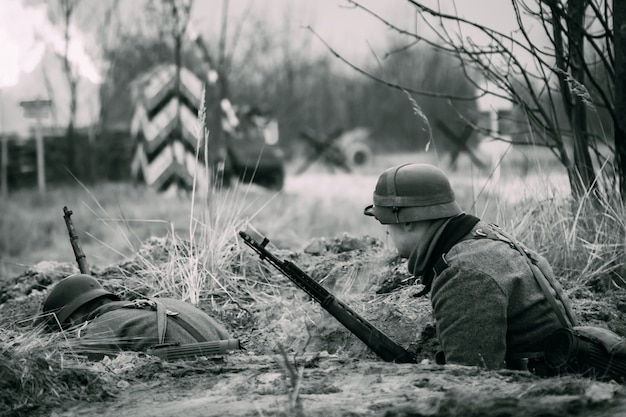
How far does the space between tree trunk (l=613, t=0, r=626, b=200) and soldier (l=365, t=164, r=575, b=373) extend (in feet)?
6.21

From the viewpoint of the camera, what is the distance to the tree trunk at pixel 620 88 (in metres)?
5.15

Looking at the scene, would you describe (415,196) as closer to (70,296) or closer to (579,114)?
(70,296)

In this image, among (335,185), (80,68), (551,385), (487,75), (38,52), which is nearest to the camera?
(551,385)

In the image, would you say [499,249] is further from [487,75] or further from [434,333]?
[487,75]

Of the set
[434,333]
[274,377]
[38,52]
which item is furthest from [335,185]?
[274,377]

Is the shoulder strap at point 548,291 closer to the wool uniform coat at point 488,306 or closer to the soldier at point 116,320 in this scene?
the wool uniform coat at point 488,306

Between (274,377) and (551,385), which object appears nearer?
(551,385)

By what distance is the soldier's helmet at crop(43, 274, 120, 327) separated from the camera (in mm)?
4160

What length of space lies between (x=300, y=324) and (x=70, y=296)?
1.18m

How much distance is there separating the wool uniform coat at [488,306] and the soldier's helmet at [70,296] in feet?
5.43

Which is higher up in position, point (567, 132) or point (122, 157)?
point (567, 132)

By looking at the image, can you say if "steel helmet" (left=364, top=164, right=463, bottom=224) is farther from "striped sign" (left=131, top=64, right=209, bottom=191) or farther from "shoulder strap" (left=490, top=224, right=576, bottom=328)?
"striped sign" (left=131, top=64, right=209, bottom=191)

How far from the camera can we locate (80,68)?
15242 mm

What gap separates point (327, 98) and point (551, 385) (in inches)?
1521
